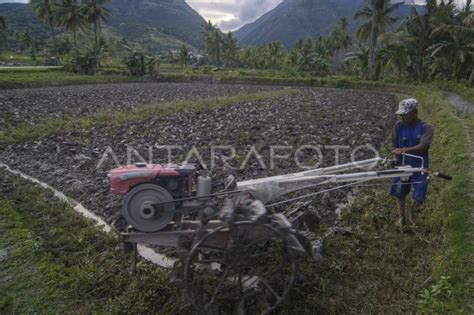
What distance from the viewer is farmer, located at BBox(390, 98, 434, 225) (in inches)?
185

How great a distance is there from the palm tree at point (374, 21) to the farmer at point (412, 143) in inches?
1199

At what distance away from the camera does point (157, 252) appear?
5.10 m

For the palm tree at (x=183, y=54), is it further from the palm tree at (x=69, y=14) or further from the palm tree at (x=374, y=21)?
the palm tree at (x=374, y=21)

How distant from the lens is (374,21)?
32156 mm

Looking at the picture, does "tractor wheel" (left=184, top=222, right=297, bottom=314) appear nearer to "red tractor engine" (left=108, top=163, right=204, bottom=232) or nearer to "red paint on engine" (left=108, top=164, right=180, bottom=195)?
"red tractor engine" (left=108, top=163, right=204, bottom=232)

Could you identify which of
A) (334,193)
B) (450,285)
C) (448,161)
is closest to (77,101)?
(334,193)

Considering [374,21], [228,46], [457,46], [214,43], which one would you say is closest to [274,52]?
[228,46]

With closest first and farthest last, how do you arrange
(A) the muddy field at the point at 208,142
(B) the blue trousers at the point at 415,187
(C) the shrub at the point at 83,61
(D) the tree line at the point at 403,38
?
(B) the blue trousers at the point at 415,187 < (A) the muddy field at the point at 208,142 < (D) the tree line at the point at 403,38 < (C) the shrub at the point at 83,61

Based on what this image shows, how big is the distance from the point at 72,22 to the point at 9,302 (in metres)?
50.1

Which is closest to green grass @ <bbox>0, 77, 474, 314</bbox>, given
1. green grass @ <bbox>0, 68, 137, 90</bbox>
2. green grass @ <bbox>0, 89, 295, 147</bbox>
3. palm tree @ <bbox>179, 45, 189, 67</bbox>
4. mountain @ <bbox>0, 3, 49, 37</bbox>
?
green grass @ <bbox>0, 89, 295, 147</bbox>

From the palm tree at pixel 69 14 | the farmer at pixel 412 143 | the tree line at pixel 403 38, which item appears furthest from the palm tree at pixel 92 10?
the farmer at pixel 412 143

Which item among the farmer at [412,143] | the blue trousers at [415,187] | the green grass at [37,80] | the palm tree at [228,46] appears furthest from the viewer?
the palm tree at [228,46]

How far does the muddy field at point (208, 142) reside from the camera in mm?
7457

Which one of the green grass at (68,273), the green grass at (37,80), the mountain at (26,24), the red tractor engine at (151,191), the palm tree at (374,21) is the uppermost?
the mountain at (26,24)
